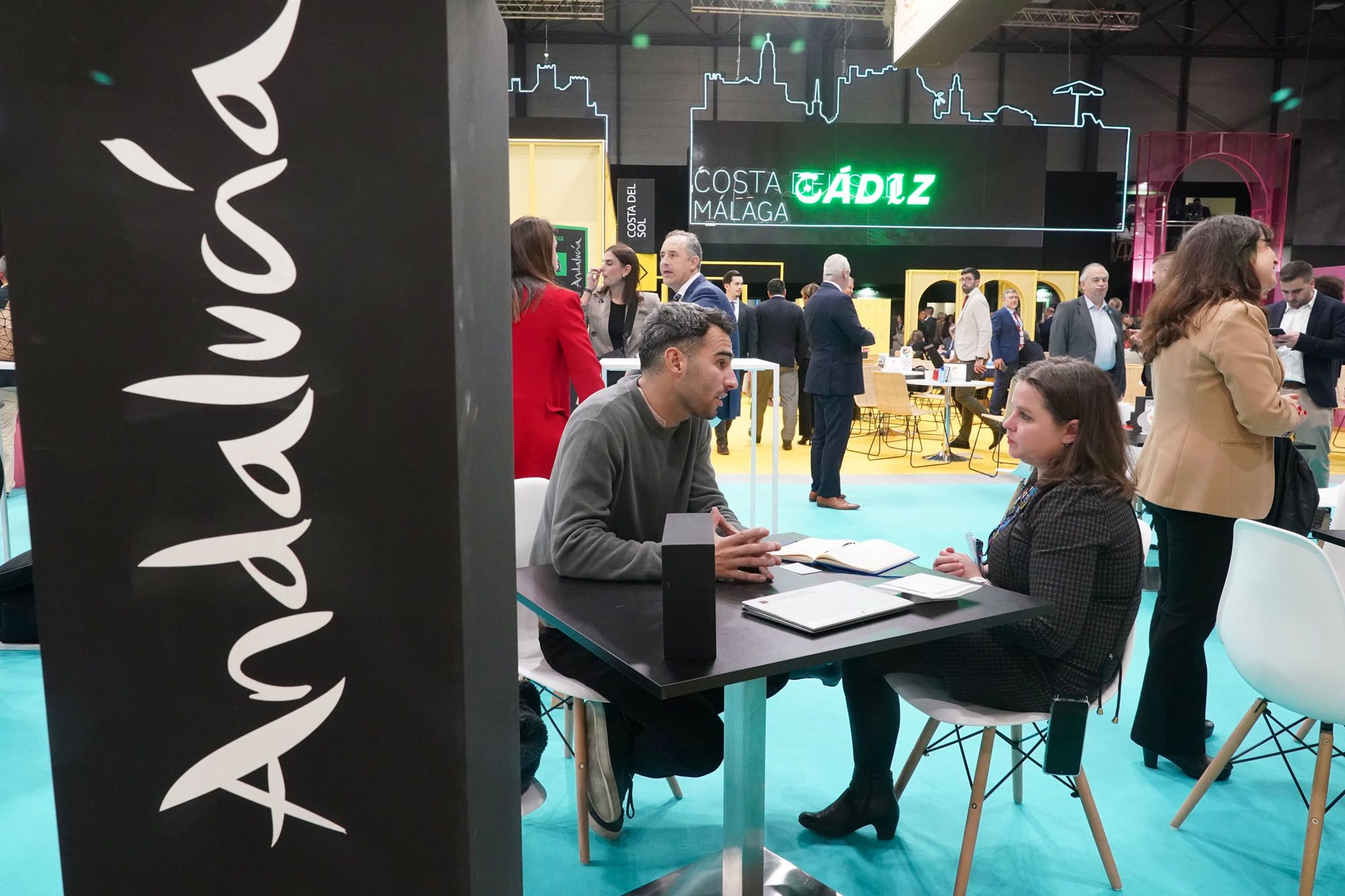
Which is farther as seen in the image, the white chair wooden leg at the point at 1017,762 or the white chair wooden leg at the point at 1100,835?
the white chair wooden leg at the point at 1017,762

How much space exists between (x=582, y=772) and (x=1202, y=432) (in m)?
1.78

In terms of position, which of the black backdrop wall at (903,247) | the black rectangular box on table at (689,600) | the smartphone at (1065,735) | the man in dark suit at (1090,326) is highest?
the black backdrop wall at (903,247)

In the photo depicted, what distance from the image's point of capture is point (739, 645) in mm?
1561

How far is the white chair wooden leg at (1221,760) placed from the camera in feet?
7.50

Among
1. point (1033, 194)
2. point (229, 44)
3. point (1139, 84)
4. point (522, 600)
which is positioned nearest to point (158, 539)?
point (229, 44)

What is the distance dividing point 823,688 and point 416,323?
2719 millimetres

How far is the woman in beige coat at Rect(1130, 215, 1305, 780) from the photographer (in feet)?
7.90

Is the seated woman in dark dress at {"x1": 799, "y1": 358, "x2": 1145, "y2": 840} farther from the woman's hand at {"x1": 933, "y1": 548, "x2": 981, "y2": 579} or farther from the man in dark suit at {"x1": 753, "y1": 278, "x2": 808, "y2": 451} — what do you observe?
the man in dark suit at {"x1": 753, "y1": 278, "x2": 808, "y2": 451}

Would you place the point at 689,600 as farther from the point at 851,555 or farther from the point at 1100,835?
the point at 1100,835

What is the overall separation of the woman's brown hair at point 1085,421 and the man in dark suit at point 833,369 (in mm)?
3734

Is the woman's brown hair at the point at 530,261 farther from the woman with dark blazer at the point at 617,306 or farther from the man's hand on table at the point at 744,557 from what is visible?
the woman with dark blazer at the point at 617,306

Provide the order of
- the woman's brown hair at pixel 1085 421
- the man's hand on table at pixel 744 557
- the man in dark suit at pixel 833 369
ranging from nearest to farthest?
the man's hand on table at pixel 744 557
the woman's brown hair at pixel 1085 421
the man in dark suit at pixel 833 369

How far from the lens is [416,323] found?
2.89 feet

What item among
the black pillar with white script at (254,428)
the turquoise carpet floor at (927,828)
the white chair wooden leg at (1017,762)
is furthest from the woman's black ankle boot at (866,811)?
the black pillar with white script at (254,428)
